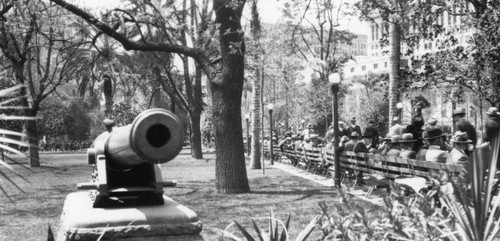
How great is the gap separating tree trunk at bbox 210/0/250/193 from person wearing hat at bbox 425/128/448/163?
393 centimetres

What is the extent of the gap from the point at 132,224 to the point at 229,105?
7864mm

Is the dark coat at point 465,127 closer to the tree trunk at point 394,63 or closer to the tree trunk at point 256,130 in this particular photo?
the tree trunk at point 394,63

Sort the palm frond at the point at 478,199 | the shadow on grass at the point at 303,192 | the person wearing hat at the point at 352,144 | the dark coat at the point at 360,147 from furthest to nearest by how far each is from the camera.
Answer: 1. the person wearing hat at the point at 352,144
2. the dark coat at the point at 360,147
3. the shadow on grass at the point at 303,192
4. the palm frond at the point at 478,199

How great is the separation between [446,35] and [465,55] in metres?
0.87

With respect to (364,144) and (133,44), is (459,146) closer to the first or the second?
(364,144)

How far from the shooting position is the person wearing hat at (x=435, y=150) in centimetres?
866

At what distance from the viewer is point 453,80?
1398 cm

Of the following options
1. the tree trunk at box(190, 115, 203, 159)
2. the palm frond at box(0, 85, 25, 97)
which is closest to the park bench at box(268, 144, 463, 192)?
the palm frond at box(0, 85, 25, 97)

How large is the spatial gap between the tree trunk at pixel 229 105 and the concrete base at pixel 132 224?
7626 millimetres

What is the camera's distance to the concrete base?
12.9ft

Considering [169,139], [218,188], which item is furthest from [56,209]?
[169,139]

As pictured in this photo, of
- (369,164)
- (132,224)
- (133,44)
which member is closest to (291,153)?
(369,164)

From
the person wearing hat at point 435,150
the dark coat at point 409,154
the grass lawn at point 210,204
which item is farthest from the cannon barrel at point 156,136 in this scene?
the dark coat at point 409,154

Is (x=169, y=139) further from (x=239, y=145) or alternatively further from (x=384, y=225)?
(x=239, y=145)
